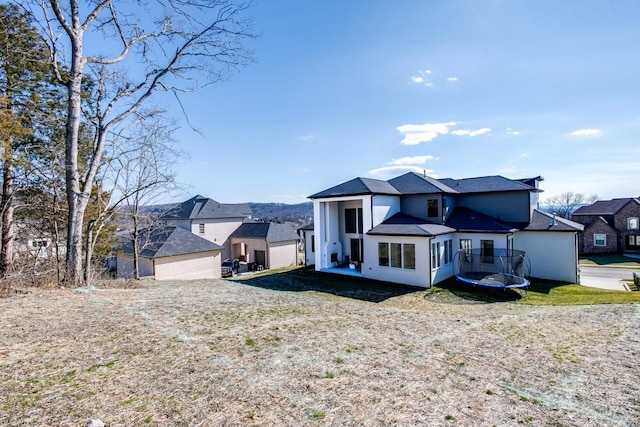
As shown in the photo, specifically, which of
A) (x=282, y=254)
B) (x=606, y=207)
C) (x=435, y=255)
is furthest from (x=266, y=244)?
(x=606, y=207)

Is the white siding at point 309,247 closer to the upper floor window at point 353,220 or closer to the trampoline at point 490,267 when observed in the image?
the upper floor window at point 353,220

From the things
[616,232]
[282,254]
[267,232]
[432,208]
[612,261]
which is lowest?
[612,261]

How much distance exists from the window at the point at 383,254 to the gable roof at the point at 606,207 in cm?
3263

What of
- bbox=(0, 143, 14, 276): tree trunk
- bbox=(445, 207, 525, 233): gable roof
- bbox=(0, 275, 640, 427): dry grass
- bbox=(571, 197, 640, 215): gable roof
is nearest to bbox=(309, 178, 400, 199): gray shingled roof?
bbox=(445, 207, 525, 233): gable roof

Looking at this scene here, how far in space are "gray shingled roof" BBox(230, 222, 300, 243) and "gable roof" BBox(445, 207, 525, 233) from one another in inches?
691

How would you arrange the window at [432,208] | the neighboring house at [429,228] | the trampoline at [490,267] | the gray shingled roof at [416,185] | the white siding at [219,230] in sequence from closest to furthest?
the trampoline at [490,267]
the neighboring house at [429,228]
the window at [432,208]
the gray shingled roof at [416,185]
the white siding at [219,230]

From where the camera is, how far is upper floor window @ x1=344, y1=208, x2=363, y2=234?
762 inches

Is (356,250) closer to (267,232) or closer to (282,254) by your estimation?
(282,254)

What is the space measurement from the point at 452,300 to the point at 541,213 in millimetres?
10904

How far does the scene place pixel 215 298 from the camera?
9.48m

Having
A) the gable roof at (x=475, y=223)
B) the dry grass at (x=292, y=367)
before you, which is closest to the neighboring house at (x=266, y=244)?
the gable roof at (x=475, y=223)

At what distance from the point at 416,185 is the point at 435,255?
5.67 meters

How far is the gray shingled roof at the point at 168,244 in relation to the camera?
21.9 m

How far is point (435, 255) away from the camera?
16.1 meters
